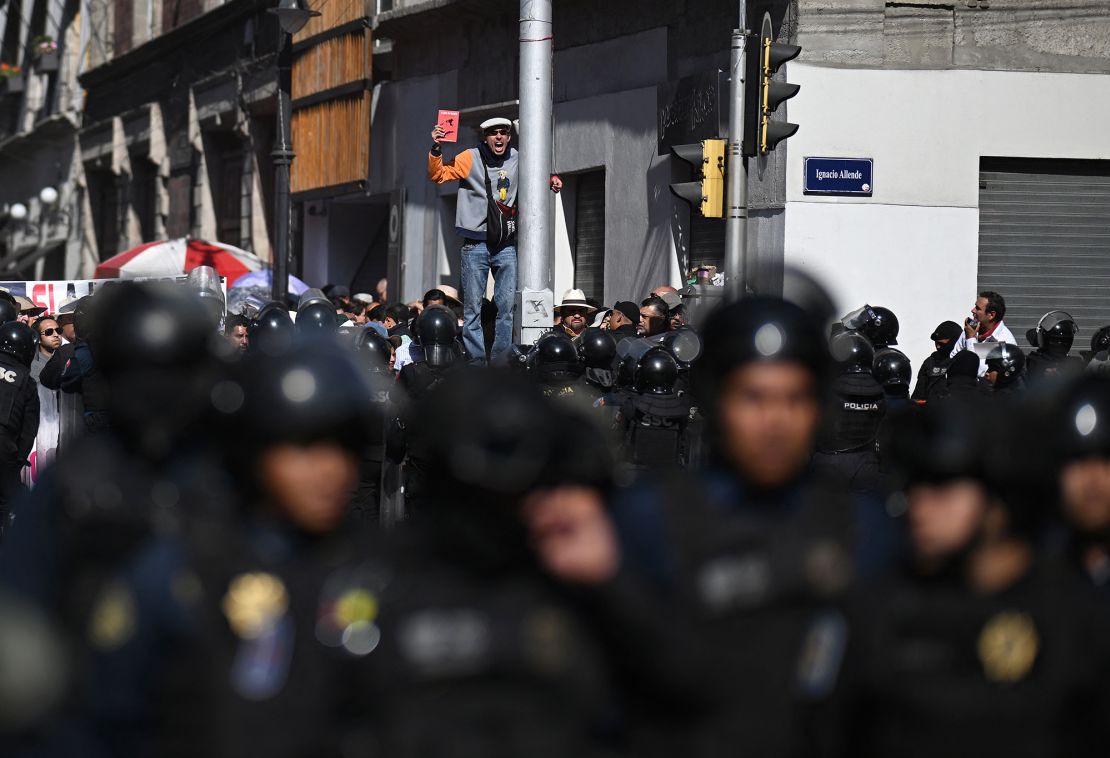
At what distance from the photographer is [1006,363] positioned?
1006 centimetres

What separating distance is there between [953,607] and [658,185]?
14008mm

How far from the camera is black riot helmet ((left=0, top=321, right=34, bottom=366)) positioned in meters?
10.6

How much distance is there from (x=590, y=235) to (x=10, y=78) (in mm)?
27391

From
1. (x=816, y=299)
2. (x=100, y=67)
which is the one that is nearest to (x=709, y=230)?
(x=816, y=299)

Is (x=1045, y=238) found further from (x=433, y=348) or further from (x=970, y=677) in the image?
(x=970, y=677)

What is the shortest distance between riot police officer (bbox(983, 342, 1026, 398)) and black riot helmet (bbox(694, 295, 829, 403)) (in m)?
6.99

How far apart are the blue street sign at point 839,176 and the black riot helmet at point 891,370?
5311 millimetres

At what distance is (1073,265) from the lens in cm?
1584

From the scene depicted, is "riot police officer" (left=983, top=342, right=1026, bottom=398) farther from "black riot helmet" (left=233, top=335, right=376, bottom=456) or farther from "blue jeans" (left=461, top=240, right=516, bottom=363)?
"black riot helmet" (left=233, top=335, right=376, bottom=456)

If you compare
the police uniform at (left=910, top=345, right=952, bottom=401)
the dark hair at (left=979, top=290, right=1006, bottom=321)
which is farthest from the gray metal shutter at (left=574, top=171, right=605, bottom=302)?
→ the police uniform at (left=910, top=345, right=952, bottom=401)

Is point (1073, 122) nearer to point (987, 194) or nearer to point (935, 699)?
point (987, 194)

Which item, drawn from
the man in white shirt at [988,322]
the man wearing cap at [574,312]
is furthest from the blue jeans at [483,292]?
the man in white shirt at [988,322]

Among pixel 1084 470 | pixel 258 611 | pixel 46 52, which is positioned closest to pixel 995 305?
pixel 1084 470

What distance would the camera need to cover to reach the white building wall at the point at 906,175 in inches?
608
